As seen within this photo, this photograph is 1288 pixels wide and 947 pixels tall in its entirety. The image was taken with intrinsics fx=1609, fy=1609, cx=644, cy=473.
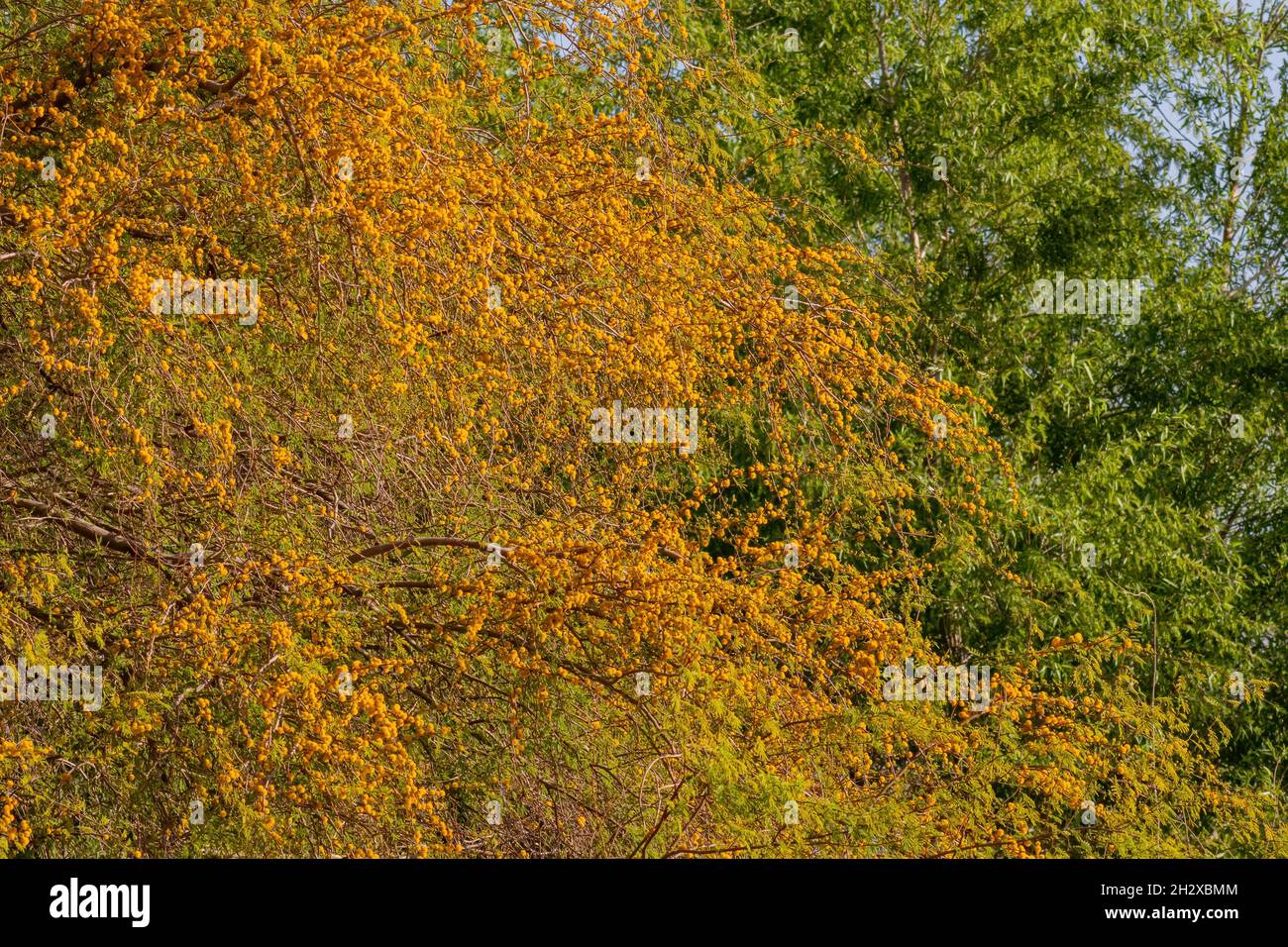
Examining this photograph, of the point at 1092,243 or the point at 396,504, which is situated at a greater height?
the point at 1092,243

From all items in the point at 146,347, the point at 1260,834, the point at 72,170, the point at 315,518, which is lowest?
the point at 1260,834

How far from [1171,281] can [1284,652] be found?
6.29ft

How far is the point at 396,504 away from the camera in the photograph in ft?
14.4

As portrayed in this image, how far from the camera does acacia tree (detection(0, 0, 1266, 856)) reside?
11.8ft

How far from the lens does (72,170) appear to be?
355 cm

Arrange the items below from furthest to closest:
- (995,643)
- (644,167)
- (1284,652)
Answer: (1284,652) < (995,643) < (644,167)

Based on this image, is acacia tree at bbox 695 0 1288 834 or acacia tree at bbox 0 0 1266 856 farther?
acacia tree at bbox 695 0 1288 834

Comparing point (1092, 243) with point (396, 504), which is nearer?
point (396, 504)

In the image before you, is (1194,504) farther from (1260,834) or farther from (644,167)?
(644,167)

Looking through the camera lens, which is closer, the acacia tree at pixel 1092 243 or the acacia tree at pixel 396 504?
the acacia tree at pixel 396 504

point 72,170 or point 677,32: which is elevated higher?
point 677,32

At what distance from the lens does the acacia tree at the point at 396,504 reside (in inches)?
142
